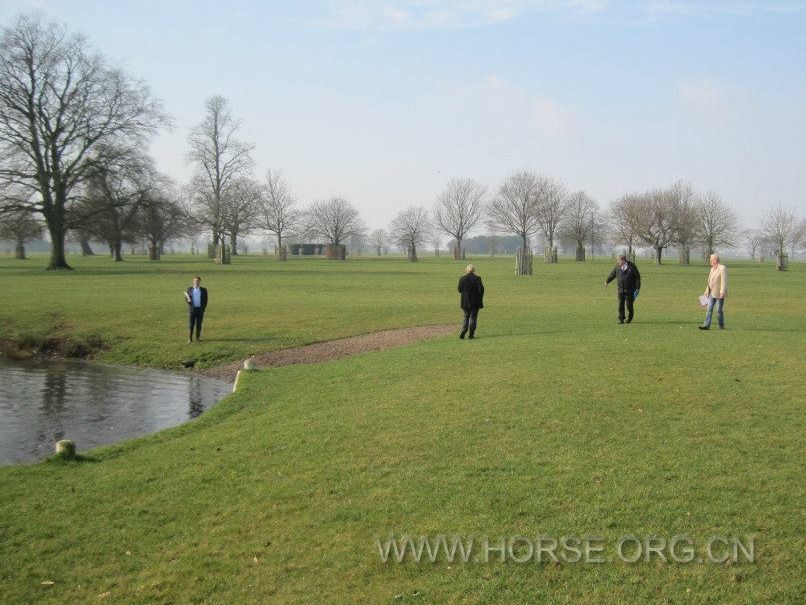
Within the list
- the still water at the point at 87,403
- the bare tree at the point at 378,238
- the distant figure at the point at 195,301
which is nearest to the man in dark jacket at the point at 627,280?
the still water at the point at 87,403

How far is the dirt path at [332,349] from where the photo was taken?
61.5ft

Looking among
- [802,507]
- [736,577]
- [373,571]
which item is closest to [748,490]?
[802,507]

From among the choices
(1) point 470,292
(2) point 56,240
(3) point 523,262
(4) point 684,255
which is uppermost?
(2) point 56,240

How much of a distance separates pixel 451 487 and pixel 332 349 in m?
12.1

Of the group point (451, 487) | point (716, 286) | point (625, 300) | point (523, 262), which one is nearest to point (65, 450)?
point (451, 487)

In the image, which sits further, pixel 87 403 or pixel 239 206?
pixel 239 206

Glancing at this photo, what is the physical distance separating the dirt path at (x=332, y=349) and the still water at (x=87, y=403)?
96 centimetres

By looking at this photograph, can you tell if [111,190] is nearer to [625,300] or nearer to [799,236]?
[625,300]

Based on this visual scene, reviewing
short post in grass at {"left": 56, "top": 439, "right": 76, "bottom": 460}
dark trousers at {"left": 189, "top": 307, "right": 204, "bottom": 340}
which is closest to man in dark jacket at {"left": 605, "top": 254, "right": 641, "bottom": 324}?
dark trousers at {"left": 189, "top": 307, "right": 204, "bottom": 340}

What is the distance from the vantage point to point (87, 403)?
15.3m

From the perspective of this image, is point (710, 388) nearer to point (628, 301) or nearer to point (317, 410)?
point (317, 410)

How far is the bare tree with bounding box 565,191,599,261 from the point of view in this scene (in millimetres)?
100631

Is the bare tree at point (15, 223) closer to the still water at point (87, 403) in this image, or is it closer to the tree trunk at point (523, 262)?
the still water at point (87, 403)

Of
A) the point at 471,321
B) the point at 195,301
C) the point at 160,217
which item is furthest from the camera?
the point at 160,217
